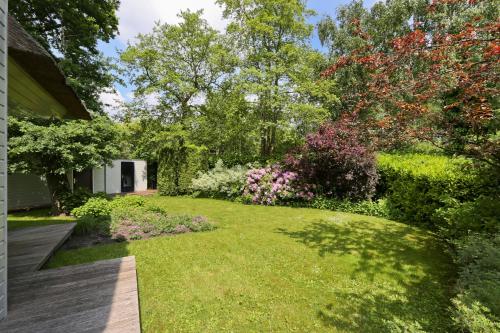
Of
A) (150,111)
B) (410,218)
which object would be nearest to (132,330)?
(410,218)

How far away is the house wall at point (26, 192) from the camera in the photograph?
9531mm

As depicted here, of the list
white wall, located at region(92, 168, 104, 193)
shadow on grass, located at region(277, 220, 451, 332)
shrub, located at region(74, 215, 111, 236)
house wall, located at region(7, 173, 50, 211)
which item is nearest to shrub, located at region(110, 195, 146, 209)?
shrub, located at region(74, 215, 111, 236)

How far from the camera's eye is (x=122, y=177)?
17.1 metres

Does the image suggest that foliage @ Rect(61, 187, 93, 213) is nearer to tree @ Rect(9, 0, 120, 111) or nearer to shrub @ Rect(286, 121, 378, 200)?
tree @ Rect(9, 0, 120, 111)

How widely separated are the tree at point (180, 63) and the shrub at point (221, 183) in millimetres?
4299

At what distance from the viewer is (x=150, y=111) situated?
16.8 m

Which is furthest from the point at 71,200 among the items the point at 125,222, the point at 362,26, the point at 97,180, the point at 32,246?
the point at 362,26

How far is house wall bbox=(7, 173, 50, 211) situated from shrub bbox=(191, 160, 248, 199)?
6.58 metres

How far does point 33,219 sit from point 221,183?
24.3 ft

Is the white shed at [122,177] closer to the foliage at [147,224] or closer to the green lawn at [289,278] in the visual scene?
the foliage at [147,224]

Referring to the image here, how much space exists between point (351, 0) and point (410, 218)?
67.3 ft

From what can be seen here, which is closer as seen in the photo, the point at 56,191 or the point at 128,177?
the point at 56,191

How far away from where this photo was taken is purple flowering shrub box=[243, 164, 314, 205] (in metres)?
10.7

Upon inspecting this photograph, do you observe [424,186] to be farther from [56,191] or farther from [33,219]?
[33,219]
